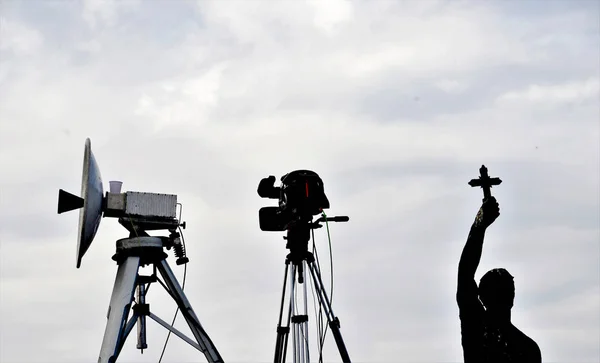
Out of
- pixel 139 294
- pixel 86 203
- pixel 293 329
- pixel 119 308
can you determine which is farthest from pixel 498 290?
pixel 139 294

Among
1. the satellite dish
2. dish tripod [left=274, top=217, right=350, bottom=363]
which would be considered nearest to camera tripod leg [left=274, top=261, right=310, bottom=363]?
dish tripod [left=274, top=217, right=350, bottom=363]

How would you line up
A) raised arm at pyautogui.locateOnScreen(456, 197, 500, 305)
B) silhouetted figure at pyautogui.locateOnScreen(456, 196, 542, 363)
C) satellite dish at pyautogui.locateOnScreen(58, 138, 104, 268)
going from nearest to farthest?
silhouetted figure at pyautogui.locateOnScreen(456, 196, 542, 363) < raised arm at pyautogui.locateOnScreen(456, 197, 500, 305) < satellite dish at pyautogui.locateOnScreen(58, 138, 104, 268)

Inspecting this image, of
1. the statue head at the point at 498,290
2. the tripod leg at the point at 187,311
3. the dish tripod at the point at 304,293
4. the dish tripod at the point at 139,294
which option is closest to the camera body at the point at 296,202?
the dish tripod at the point at 304,293

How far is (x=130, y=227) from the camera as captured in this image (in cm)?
1420

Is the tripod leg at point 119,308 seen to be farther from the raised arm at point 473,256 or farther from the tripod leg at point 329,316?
the raised arm at point 473,256

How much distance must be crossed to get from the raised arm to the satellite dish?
793 cm

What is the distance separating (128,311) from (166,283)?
3.11 feet

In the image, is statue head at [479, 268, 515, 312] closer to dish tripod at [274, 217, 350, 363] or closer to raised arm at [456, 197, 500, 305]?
raised arm at [456, 197, 500, 305]

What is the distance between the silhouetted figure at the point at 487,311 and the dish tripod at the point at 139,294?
8.91 m

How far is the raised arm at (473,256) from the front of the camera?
540cm

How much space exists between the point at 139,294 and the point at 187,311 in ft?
2.55

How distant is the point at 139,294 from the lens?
14297 millimetres

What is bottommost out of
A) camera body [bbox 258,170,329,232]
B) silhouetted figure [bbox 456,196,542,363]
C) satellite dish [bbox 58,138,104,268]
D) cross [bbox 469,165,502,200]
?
silhouetted figure [bbox 456,196,542,363]

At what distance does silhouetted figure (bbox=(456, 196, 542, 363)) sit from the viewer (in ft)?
17.3
